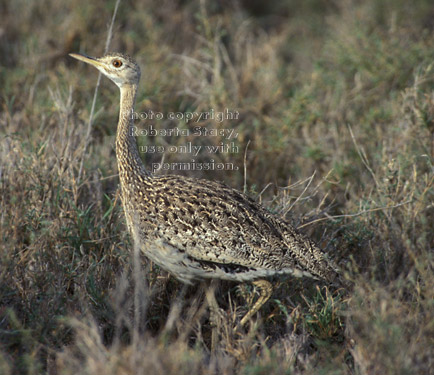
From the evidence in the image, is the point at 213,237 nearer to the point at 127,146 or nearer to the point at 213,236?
the point at 213,236

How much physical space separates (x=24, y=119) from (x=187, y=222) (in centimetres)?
231

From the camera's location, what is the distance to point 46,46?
6.10 m

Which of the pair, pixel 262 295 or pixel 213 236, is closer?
pixel 213 236

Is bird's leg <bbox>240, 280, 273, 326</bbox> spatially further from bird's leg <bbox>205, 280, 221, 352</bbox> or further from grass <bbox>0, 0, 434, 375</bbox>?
bird's leg <bbox>205, 280, 221, 352</bbox>

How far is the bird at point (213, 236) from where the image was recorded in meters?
3.20

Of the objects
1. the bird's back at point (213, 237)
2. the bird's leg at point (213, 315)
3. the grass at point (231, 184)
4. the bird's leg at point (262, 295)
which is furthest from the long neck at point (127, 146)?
the bird's leg at point (262, 295)

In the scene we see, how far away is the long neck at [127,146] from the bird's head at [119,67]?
0.05 metres

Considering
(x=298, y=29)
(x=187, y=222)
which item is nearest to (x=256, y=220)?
(x=187, y=222)

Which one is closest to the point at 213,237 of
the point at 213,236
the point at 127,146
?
the point at 213,236

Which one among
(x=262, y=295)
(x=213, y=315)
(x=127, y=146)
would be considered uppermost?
(x=127, y=146)

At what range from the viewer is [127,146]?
3625 mm

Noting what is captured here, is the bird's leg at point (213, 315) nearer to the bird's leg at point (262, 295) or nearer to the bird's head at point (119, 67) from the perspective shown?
the bird's leg at point (262, 295)

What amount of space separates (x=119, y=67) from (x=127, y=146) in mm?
580

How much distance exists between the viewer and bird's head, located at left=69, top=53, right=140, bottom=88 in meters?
3.81
